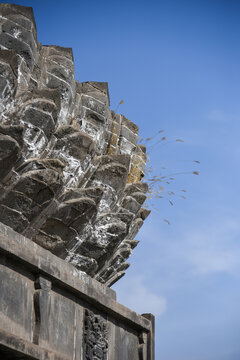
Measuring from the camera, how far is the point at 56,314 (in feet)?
37.0

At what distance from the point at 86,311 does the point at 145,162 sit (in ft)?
11.3

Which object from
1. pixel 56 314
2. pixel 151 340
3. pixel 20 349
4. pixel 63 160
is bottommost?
pixel 20 349

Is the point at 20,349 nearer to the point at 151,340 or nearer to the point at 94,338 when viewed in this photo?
the point at 94,338

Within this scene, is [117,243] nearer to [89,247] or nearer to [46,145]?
[89,247]

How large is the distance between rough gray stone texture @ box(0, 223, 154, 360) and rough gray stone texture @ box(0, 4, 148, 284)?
370mm

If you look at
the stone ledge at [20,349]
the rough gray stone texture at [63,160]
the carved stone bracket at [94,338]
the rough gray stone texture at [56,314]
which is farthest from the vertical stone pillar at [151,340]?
the stone ledge at [20,349]

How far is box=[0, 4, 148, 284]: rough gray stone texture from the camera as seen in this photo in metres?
10.8

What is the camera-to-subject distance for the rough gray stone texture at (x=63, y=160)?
424 inches

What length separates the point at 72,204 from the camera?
11617 mm

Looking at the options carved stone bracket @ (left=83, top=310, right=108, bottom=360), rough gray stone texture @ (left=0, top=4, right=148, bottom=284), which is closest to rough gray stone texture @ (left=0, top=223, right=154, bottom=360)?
carved stone bracket @ (left=83, top=310, right=108, bottom=360)

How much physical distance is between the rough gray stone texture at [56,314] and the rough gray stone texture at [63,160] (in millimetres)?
370

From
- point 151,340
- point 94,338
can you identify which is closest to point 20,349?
point 94,338

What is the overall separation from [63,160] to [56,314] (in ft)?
8.08

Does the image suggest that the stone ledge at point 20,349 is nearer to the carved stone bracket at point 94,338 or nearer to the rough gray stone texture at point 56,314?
the rough gray stone texture at point 56,314
